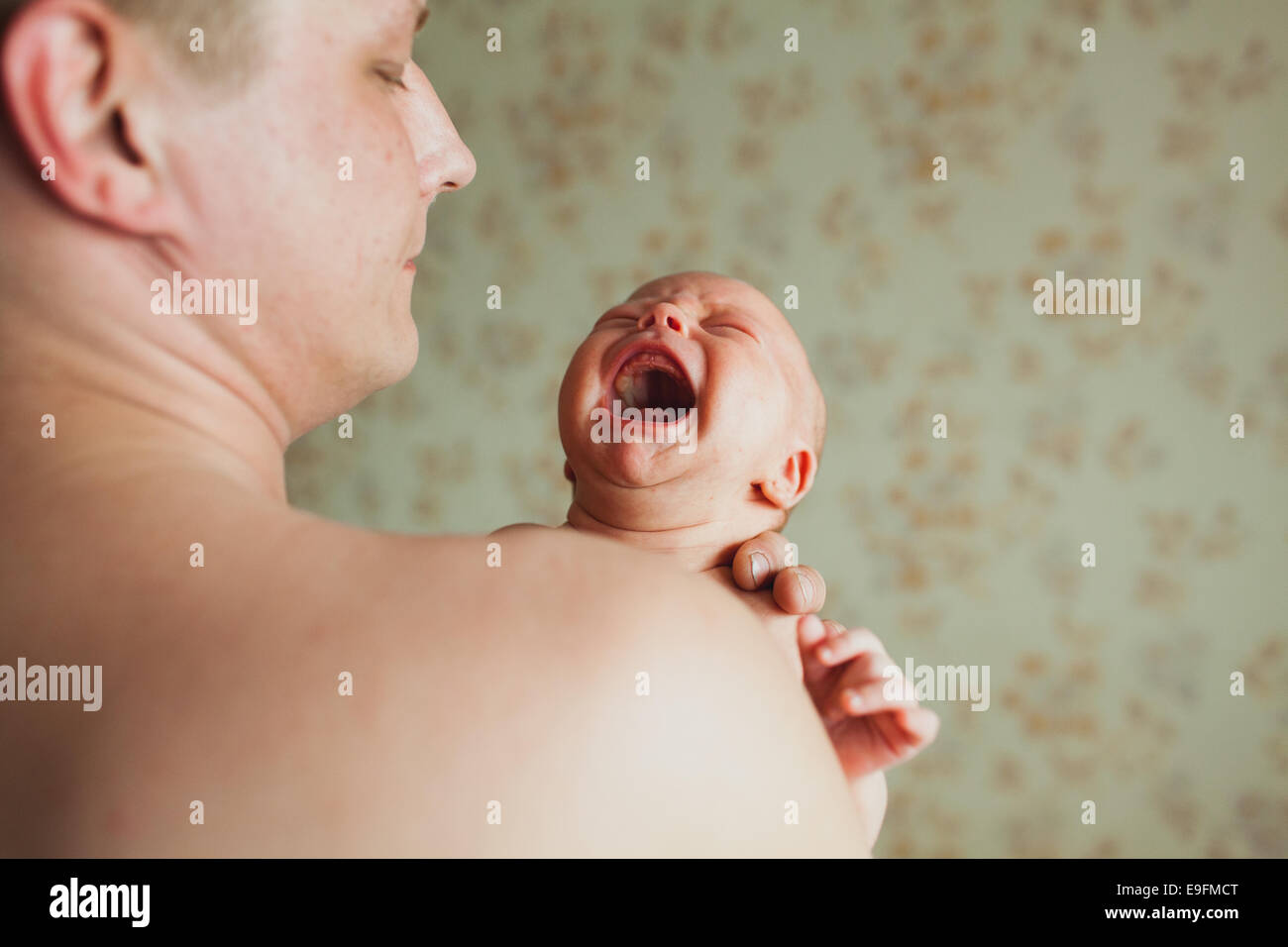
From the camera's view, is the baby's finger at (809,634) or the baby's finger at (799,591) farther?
the baby's finger at (799,591)

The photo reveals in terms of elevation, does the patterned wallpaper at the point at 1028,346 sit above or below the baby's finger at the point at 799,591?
above

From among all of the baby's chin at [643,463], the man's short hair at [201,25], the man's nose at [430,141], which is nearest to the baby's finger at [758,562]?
→ the baby's chin at [643,463]

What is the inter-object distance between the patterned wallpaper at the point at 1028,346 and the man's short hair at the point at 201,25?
8.36ft

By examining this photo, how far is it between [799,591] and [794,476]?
0.34m

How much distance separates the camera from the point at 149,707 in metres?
0.42

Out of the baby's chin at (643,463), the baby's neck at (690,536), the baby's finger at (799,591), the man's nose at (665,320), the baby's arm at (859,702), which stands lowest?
the baby's arm at (859,702)

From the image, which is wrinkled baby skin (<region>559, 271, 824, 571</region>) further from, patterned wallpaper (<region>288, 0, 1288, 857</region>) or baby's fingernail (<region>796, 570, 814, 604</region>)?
patterned wallpaper (<region>288, 0, 1288, 857</region>)

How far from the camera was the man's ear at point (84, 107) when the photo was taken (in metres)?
0.48

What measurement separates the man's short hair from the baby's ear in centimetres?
93

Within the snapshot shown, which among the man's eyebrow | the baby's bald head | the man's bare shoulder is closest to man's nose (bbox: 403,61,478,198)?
the man's eyebrow

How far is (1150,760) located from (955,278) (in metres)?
1.48

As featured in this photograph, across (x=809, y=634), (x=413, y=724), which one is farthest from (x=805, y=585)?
(x=413, y=724)

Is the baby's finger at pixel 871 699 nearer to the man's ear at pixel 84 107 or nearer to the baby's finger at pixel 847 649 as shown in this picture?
the baby's finger at pixel 847 649

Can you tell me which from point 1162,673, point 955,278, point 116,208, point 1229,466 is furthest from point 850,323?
point 116,208
